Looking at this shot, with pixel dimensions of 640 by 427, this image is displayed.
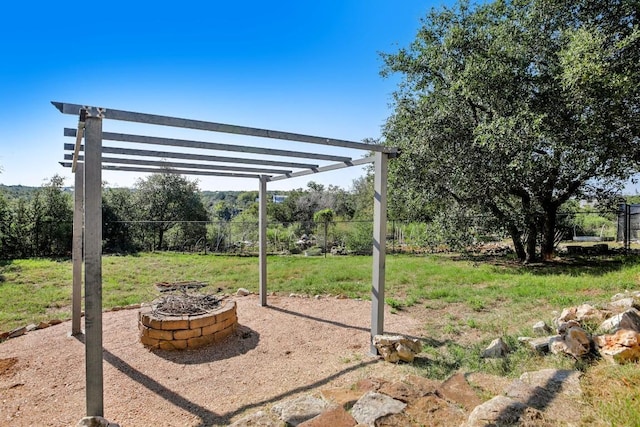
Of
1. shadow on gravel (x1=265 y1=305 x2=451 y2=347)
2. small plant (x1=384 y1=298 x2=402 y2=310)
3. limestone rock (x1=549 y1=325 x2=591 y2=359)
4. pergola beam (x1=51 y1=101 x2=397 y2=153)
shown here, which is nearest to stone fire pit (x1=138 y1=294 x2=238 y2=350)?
shadow on gravel (x1=265 y1=305 x2=451 y2=347)

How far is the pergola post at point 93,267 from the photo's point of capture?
2.13 metres

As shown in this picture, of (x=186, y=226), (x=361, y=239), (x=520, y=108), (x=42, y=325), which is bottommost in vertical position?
(x=42, y=325)

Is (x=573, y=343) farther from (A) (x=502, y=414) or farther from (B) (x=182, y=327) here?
(B) (x=182, y=327)

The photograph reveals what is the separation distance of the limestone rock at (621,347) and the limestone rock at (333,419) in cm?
212

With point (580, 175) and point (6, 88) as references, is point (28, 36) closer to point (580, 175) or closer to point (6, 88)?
point (6, 88)

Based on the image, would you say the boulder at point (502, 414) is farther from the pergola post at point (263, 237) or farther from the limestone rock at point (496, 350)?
the pergola post at point (263, 237)

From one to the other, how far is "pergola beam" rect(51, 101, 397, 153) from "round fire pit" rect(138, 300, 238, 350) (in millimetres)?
2236

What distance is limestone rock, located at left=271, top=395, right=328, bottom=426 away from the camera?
214cm

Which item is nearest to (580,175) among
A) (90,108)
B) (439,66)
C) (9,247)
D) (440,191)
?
(440,191)

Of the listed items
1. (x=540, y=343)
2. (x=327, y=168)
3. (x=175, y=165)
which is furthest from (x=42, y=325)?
(x=540, y=343)

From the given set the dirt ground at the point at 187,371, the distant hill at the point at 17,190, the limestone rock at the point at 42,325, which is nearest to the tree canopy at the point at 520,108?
the dirt ground at the point at 187,371

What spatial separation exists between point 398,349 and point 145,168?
394cm

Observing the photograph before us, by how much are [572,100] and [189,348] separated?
24.3ft

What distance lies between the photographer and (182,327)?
3.61 metres
